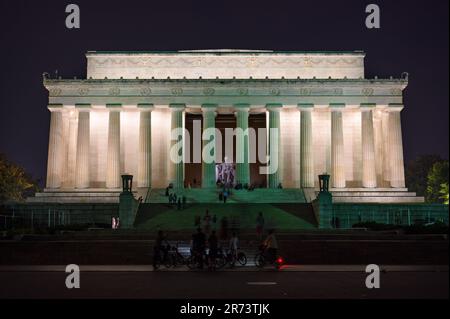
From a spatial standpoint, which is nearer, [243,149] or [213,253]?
[213,253]

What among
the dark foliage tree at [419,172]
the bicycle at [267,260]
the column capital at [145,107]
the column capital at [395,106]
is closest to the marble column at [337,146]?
the column capital at [395,106]

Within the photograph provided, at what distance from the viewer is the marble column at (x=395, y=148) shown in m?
74.2

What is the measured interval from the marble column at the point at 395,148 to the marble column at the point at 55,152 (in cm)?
3850

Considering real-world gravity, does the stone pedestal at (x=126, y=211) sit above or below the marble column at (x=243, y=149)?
below

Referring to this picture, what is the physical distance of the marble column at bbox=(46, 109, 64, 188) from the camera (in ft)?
243

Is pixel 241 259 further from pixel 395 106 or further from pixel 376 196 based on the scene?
pixel 395 106

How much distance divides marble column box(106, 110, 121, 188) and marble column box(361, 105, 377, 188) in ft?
94.4

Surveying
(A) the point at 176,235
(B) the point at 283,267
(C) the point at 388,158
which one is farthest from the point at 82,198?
(B) the point at 283,267

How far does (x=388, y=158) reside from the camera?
2943 inches

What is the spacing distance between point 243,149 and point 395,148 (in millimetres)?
17668

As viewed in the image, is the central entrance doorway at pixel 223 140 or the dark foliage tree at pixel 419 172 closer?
the central entrance doorway at pixel 223 140

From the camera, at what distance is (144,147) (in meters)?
74.0

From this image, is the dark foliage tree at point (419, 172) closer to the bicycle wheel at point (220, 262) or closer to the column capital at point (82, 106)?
the column capital at point (82, 106)

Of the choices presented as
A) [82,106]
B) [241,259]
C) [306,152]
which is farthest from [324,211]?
[82,106]
